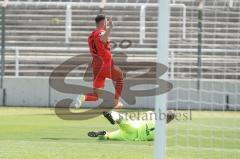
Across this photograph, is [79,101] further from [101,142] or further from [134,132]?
[101,142]

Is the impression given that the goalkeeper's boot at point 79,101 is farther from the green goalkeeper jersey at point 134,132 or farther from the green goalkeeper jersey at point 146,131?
the green goalkeeper jersey at point 146,131

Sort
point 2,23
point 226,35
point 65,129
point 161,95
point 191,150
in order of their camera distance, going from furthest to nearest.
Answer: point 2,23
point 226,35
point 65,129
point 191,150
point 161,95

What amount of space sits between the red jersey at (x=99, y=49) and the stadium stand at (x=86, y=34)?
3.30m

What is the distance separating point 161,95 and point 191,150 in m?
4.05

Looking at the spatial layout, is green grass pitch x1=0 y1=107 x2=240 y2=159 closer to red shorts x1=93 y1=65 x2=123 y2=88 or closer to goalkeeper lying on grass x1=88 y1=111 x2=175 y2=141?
goalkeeper lying on grass x1=88 y1=111 x2=175 y2=141

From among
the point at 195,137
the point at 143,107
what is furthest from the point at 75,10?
the point at 195,137

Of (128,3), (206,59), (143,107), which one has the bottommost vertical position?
(143,107)

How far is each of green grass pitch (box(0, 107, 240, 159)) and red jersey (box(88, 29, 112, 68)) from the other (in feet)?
4.26

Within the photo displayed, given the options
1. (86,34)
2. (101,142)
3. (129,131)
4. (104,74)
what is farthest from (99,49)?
(86,34)

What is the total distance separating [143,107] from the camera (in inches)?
807

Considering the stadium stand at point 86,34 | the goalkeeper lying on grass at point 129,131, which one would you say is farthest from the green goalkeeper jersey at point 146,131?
the stadium stand at point 86,34

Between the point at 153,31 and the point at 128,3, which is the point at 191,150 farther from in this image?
the point at 128,3

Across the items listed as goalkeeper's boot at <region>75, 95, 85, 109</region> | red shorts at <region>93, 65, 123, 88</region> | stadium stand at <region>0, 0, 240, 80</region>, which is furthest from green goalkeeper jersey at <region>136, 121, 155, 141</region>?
stadium stand at <region>0, 0, 240, 80</region>

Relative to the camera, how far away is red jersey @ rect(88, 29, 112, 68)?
48.3 feet
